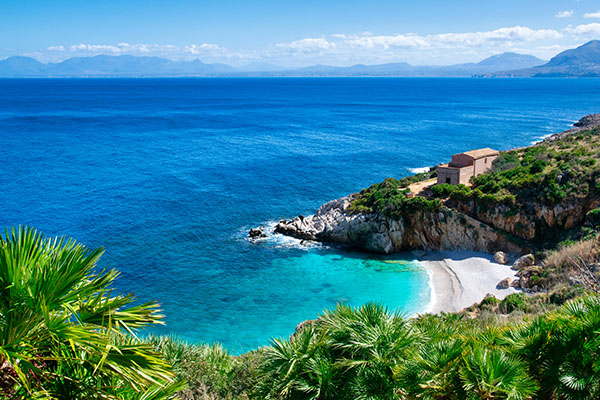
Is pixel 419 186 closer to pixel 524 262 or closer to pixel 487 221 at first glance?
pixel 487 221

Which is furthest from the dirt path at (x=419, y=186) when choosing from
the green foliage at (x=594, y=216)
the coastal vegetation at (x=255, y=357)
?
the coastal vegetation at (x=255, y=357)

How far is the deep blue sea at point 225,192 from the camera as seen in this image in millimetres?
28969

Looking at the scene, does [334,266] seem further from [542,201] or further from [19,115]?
[19,115]

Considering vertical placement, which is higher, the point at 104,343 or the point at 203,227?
the point at 104,343

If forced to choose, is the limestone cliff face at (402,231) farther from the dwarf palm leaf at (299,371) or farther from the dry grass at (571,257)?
the dwarf palm leaf at (299,371)

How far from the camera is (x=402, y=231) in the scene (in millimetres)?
35531

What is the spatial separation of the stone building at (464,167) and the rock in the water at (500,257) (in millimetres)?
7446

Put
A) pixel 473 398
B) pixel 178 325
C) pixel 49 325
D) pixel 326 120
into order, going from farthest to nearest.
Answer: pixel 326 120, pixel 178 325, pixel 473 398, pixel 49 325

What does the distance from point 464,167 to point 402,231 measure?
8.09 metres

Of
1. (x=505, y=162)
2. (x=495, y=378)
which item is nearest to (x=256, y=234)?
(x=505, y=162)

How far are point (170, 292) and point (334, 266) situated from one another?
38.8ft

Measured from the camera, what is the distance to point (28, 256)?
239 inches

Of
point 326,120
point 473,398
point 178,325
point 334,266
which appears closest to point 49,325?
point 473,398

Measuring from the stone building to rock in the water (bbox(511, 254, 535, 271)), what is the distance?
8775mm
